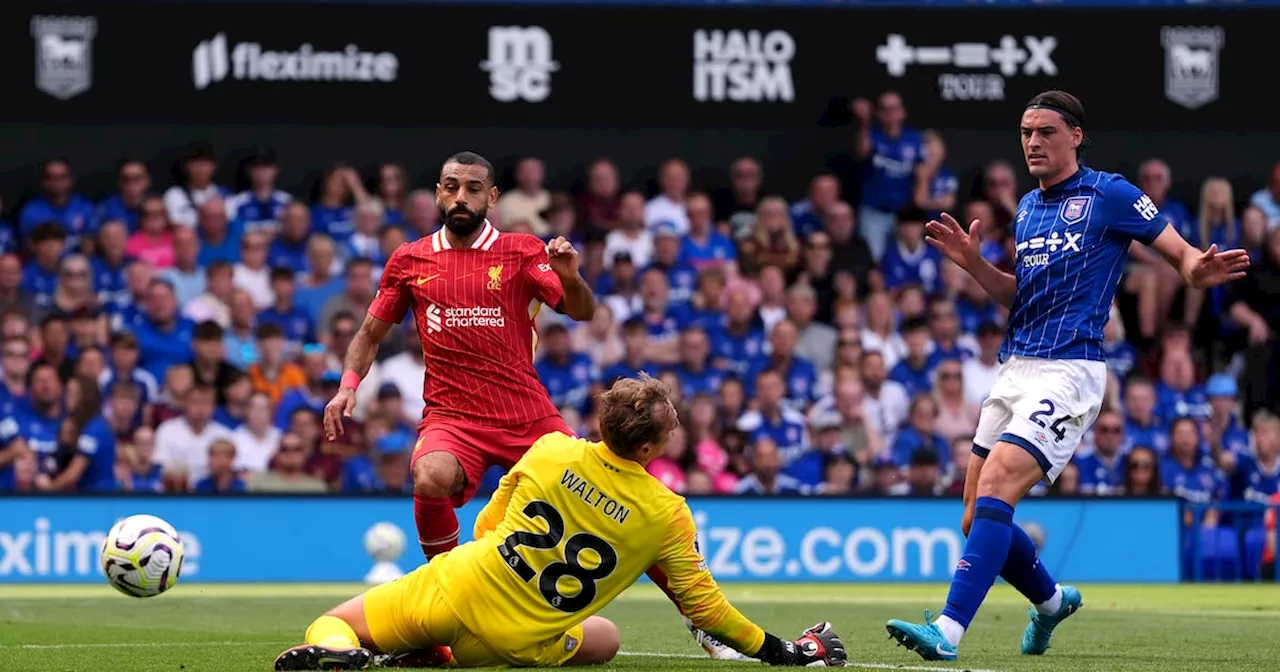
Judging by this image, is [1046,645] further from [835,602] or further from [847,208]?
[847,208]

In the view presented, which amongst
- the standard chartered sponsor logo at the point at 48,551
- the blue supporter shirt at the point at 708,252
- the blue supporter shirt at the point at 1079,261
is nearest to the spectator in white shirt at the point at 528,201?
the blue supporter shirt at the point at 708,252

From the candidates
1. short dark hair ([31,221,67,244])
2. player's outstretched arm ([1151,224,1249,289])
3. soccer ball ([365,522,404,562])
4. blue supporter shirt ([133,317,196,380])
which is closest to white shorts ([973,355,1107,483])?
player's outstretched arm ([1151,224,1249,289])

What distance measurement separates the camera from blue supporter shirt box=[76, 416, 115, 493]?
54.4ft

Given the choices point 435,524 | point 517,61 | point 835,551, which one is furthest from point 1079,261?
point 517,61

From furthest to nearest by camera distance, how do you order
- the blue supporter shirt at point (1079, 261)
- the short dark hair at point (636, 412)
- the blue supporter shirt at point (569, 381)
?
the blue supporter shirt at point (569, 381) → the blue supporter shirt at point (1079, 261) → the short dark hair at point (636, 412)

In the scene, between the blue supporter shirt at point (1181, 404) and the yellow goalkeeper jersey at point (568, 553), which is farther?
the blue supporter shirt at point (1181, 404)

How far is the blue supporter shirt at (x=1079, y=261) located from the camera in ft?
27.2

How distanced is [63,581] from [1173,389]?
9.83 meters

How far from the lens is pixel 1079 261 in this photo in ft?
27.3

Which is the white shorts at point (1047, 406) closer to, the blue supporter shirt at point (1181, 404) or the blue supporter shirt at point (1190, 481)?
the blue supporter shirt at point (1190, 481)

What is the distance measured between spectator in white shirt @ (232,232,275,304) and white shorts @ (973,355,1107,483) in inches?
440

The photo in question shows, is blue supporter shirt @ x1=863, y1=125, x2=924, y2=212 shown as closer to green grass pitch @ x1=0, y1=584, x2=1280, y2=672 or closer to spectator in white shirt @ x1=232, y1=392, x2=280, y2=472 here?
green grass pitch @ x1=0, y1=584, x2=1280, y2=672

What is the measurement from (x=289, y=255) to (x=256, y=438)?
248 cm

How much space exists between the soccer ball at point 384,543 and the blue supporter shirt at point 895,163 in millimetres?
6794
